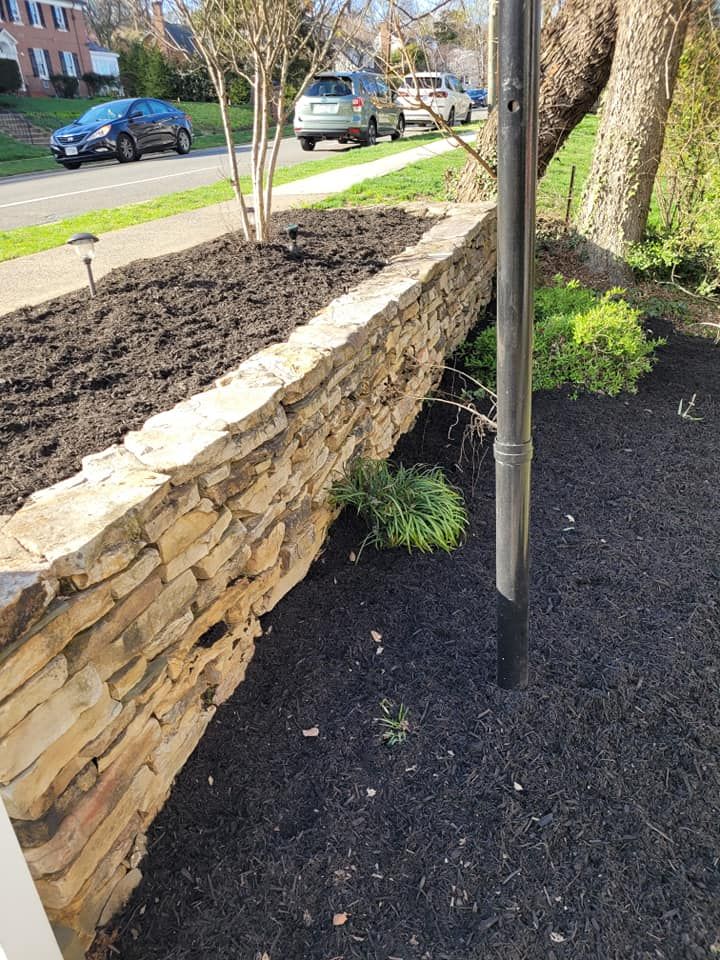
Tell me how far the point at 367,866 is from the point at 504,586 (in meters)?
0.90

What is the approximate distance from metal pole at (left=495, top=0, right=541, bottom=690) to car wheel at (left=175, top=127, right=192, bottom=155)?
18903 millimetres

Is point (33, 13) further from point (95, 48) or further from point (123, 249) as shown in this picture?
point (123, 249)

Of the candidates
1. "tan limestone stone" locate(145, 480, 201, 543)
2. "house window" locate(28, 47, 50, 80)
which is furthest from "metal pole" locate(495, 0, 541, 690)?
"house window" locate(28, 47, 50, 80)

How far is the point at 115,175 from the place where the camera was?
47.3 ft

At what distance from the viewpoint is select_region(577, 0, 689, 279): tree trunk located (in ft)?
19.3

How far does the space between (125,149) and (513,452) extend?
1764 centimetres

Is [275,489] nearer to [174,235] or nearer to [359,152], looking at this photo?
[174,235]

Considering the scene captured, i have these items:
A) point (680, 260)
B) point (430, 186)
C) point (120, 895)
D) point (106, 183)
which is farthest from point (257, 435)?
point (106, 183)

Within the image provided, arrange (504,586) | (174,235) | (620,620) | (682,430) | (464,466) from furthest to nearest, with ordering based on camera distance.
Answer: (174,235) → (682,430) → (464,466) → (620,620) → (504,586)

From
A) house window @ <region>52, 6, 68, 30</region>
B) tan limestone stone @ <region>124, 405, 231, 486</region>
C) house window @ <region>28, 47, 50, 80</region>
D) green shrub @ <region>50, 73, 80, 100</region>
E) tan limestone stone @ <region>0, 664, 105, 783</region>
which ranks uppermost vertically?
house window @ <region>52, 6, 68, 30</region>

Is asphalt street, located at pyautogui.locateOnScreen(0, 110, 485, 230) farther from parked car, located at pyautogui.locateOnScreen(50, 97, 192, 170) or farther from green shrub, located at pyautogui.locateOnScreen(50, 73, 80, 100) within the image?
green shrub, located at pyautogui.locateOnScreen(50, 73, 80, 100)

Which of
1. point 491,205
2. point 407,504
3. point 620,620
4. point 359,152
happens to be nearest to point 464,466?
point 407,504

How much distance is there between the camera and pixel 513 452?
2.10 metres

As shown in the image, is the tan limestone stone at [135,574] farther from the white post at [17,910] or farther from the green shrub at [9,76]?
the green shrub at [9,76]
